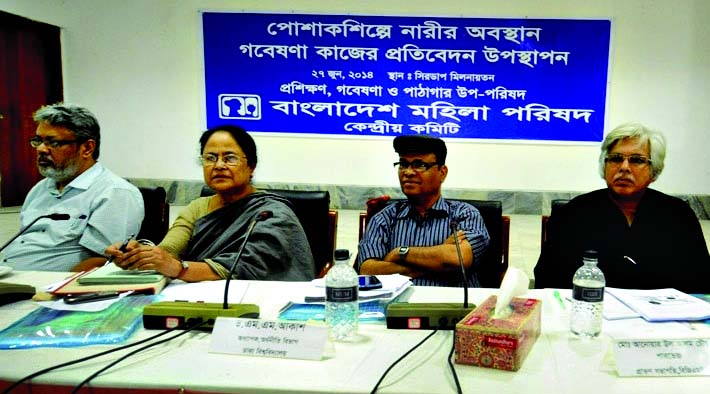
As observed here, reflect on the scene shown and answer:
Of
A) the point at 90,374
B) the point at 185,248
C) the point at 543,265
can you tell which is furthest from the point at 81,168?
the point at 543,265

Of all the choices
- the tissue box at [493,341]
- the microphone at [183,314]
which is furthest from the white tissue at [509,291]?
the microphone at [183,314]

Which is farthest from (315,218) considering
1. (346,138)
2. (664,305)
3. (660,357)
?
(346,138)

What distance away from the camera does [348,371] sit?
3.58 feet

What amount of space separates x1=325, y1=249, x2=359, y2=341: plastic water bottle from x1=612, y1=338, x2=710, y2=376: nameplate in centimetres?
55

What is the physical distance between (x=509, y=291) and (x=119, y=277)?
3.68ft

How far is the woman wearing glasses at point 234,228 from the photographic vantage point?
1847 millimetres

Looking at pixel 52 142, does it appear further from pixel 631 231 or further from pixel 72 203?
pixel 631 231

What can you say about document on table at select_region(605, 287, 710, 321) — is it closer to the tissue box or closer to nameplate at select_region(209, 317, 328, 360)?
the tissue box

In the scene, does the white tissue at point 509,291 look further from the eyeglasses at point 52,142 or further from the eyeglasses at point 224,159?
the eyeglasses at point 52,142

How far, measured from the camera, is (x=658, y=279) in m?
1.91

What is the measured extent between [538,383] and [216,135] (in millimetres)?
1518

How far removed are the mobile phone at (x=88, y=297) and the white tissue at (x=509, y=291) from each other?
1045 mm

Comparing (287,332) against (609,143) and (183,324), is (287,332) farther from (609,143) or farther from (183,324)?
(609,143)

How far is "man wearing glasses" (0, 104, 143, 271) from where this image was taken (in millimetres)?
2260
